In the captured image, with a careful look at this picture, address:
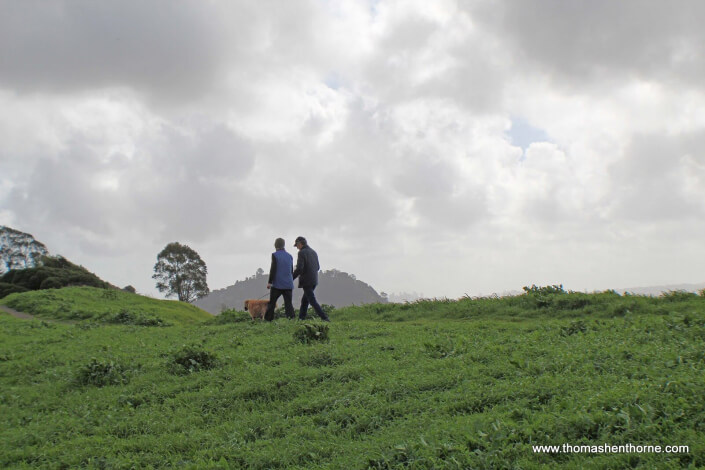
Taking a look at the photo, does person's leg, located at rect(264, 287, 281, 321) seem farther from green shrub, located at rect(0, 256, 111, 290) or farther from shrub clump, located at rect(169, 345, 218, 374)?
green shrub, located at rect(0, 256, 111, 290)

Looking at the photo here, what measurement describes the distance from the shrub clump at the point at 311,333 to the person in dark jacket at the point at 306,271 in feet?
12.6

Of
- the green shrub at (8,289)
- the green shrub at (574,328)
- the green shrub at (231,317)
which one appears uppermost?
the green shrub at (8,289)

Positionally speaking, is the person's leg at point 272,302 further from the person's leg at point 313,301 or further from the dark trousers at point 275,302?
the person's leg at point 313,301

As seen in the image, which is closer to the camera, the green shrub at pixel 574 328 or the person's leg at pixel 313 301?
the green shrub at pixel 574 328

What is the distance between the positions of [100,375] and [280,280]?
6.87m

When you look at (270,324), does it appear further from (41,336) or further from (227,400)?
(41,336)

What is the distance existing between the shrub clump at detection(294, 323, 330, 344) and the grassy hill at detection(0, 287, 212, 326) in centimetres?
1189

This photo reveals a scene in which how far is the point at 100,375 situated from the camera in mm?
10734

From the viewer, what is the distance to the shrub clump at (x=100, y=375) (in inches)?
417

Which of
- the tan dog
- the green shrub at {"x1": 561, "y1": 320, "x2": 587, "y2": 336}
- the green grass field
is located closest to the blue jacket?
the tan dog

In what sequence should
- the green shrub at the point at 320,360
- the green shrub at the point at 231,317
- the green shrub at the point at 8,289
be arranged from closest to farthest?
the green shrub at the point at 320,360 → the green shrub at the point at 231,317 → the green shrub at the point at 8,289

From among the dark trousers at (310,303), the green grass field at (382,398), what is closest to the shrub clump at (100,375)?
the green grass field at (382,398)

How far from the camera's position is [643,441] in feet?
16.4

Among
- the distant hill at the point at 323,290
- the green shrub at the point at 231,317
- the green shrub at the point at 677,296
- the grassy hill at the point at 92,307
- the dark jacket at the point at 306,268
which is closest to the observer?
the green shrub at the point at 677,296
